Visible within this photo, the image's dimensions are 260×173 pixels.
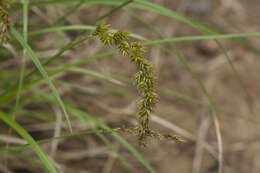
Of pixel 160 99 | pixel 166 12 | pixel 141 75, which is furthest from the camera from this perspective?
pixel 160 99

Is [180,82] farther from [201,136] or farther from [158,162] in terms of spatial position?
[158,162]

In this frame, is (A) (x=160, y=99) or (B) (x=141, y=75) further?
(A) (x=160, y=99)

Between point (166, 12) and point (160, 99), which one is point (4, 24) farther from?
point (160, 99)

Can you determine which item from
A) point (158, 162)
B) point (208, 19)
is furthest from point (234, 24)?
point (158, 162)

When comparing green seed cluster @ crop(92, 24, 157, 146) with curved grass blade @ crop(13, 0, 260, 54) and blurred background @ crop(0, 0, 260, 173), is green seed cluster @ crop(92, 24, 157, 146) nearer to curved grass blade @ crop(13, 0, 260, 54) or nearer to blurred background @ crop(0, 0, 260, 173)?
curved grass blade @ crop(13, 0, 260, 54)

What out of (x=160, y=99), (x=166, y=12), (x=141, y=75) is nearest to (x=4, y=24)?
(x=141, y=75)

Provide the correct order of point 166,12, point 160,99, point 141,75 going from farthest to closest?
point 160,99 < point 166,12 < point 141,75

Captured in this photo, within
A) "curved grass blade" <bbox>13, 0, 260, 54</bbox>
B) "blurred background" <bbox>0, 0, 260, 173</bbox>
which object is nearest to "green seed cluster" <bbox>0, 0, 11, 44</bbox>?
"curved grass blade" <bbox>13, 0, 260, 54</bbox>

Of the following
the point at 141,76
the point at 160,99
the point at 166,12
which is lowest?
the point at 160,99

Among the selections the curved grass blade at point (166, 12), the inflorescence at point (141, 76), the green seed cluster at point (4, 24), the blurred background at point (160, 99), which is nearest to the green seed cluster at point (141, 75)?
the inflorescence at point (141, 76)
